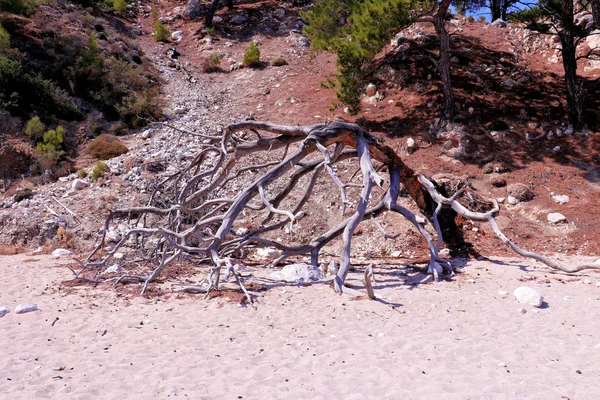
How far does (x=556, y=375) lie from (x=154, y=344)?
10.9 feet

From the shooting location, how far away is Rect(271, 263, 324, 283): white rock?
5867 mm

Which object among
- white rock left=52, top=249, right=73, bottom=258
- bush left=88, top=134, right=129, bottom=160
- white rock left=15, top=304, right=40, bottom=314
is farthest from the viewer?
bush left=88, top=134, right=129, bottom=160

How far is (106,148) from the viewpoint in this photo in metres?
12.9

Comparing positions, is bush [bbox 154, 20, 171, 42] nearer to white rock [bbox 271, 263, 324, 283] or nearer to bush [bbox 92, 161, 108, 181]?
bush [bbox 92, 161, 108, 181]

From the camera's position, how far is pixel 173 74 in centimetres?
2011

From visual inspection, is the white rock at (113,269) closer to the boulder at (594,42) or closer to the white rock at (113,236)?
the white rock at (113,236)

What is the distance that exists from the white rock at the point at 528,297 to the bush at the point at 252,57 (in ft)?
58.8

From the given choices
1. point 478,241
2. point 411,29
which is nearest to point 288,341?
point 478,241

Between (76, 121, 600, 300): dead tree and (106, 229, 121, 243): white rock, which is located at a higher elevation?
(76, 121, 600, 300): dead tree

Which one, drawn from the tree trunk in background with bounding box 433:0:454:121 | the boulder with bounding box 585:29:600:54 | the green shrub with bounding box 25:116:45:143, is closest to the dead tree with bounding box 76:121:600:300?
the tree trunk in background with bounding box 433:0:454:121

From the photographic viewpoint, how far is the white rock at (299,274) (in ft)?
19.2

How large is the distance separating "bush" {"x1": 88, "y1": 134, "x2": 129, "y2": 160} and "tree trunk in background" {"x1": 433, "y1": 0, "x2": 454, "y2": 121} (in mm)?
9949

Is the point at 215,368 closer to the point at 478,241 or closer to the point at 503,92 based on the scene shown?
the point at 478,241

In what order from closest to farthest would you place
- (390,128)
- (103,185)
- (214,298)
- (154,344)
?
(154,344), (214,298), (103,185), (390,128)
